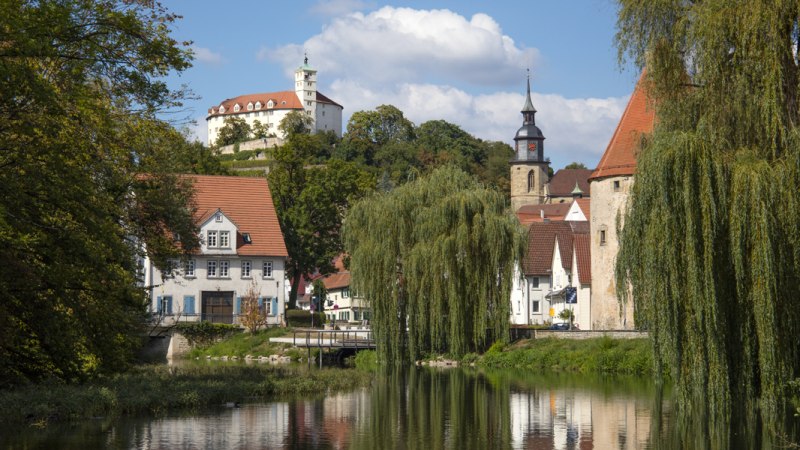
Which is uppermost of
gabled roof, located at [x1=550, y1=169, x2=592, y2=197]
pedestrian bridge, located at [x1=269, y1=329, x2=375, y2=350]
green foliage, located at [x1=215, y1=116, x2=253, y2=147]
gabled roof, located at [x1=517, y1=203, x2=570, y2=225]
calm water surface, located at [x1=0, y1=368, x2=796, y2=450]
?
green foliage, located at [x1=215, y1=116, x2=253, y2=147]

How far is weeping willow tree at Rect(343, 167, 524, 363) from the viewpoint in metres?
42.5

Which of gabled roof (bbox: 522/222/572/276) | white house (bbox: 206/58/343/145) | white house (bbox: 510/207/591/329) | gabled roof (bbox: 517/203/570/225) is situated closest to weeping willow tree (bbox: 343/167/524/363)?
white house (bbox: 510/207/591/329)

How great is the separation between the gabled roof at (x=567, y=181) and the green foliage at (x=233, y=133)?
4571 centimetres

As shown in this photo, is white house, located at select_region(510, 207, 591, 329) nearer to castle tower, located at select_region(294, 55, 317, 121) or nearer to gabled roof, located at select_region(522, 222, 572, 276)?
gabled roof, located at select_region(522, 222, 572, 276)

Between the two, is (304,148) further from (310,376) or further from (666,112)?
(666,112)

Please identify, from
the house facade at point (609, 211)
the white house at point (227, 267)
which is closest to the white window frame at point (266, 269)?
the white house at point (227, 267)

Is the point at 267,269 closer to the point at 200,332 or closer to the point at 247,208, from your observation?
the point at 247,208

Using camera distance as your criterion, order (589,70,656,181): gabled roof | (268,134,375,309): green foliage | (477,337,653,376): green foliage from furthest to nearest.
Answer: (268,134,375,309): green foliage → (589,70,656,181): gabled roof → (477,337,653,376): green foliage

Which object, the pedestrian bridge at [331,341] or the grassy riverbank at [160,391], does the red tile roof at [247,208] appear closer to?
the pedestrian bridge at [331,341]

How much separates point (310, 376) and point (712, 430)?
15864 mm

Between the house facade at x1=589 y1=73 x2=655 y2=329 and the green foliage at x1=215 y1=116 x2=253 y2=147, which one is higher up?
the green foliage at x1=215 y1=116 x2=253 y2=147

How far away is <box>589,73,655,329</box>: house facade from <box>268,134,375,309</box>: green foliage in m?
18.3

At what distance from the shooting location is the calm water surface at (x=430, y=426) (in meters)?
20.8

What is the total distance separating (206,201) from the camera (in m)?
62.3
